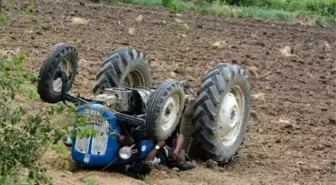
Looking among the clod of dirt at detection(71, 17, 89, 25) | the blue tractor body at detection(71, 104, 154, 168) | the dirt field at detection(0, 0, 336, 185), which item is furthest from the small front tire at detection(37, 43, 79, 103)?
the clod of dirt at detection(71, 17, 89, 25)

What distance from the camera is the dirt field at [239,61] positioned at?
752cm

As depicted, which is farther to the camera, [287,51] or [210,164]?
[287,51]

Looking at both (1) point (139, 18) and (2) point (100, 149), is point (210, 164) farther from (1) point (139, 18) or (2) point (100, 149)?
(1) point (139, 18)

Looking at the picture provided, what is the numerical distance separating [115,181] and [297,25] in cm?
1894

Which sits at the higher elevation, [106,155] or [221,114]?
[221,114]

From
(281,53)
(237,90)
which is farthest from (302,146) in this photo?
(281,53)

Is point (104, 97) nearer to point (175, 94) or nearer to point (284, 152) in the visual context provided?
point (175, 94)

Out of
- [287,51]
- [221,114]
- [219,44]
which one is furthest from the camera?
[219,44]

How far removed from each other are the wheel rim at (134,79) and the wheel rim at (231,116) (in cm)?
92

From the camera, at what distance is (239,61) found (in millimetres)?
14477

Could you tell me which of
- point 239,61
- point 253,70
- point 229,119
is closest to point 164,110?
point 229,119

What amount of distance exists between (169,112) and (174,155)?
51 cm

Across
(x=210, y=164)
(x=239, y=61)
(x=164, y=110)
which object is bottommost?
(x=210, y=164)

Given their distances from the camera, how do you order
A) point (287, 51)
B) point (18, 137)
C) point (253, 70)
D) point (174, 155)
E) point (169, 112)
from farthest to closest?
point (287, 51) < point (253, 70) < point (174, 155) < point (169, 112) < point (18, 137)
